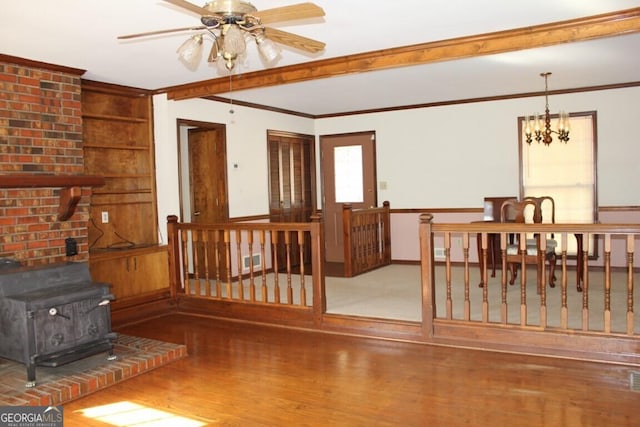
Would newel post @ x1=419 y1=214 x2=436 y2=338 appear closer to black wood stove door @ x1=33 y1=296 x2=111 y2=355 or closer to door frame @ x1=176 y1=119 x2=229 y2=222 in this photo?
black wood stove door @ x1=33 y1=296 x2=111 y2=355

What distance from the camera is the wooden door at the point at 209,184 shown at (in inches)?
261

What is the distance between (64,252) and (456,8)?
373 centimetres

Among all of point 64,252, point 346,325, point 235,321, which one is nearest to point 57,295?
point 64,252

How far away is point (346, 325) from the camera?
4.59 meters

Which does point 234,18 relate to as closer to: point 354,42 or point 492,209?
point 354,42

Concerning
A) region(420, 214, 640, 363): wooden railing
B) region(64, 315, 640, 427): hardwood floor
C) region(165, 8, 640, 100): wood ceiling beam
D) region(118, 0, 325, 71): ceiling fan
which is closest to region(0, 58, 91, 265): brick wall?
region(165, 8, 640, 100): wood ceiling beam

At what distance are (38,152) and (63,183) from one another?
436 mm

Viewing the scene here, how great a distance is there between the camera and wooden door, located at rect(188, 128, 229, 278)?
6.62 m

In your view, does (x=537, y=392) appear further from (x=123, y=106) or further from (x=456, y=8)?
(x=123, y=106)

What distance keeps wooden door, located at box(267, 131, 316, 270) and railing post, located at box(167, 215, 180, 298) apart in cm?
184

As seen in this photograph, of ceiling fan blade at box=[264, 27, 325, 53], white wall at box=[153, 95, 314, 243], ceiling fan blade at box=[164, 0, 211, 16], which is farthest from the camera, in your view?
white wall at box=[153, 95, 314, 243]

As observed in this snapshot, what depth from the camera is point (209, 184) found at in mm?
6781
